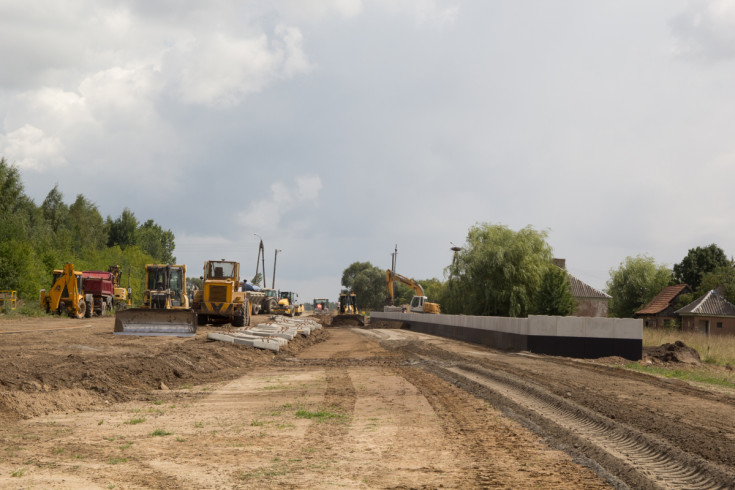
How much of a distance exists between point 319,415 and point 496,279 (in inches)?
1913

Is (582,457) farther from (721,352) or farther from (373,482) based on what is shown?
(721,352)

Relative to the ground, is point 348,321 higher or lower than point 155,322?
lower

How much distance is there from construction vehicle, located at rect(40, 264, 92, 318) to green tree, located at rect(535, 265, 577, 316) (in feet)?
103

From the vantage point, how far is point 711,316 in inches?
2689

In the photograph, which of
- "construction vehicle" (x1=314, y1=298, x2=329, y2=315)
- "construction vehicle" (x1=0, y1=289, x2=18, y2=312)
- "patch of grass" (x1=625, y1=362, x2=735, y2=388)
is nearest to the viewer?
"patch of grass" (x1=625, y1=362, x2=735, y2=388)

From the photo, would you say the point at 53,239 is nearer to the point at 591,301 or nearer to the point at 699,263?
the point at 591,301

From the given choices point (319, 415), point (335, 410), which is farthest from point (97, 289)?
point (319, 415)

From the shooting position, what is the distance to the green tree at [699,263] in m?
89.6

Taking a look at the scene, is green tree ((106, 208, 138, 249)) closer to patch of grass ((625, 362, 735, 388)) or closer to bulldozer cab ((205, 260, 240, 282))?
bulldozer cab ((205, 260, 240, 282))


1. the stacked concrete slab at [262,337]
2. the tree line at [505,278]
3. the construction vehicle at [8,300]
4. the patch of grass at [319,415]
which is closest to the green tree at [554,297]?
the tree line at [505,278]

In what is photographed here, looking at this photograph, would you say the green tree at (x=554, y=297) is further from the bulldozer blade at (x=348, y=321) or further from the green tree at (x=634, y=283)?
the green tree at (x=634, y=283)

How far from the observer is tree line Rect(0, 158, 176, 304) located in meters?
Answer: 49.9

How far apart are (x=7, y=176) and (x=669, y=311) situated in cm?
6711

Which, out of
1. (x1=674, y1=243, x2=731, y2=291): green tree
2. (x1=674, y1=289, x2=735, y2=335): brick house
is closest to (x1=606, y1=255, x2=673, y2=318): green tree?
(x1=674, y1=243, x2=731, y2=291): green tree
